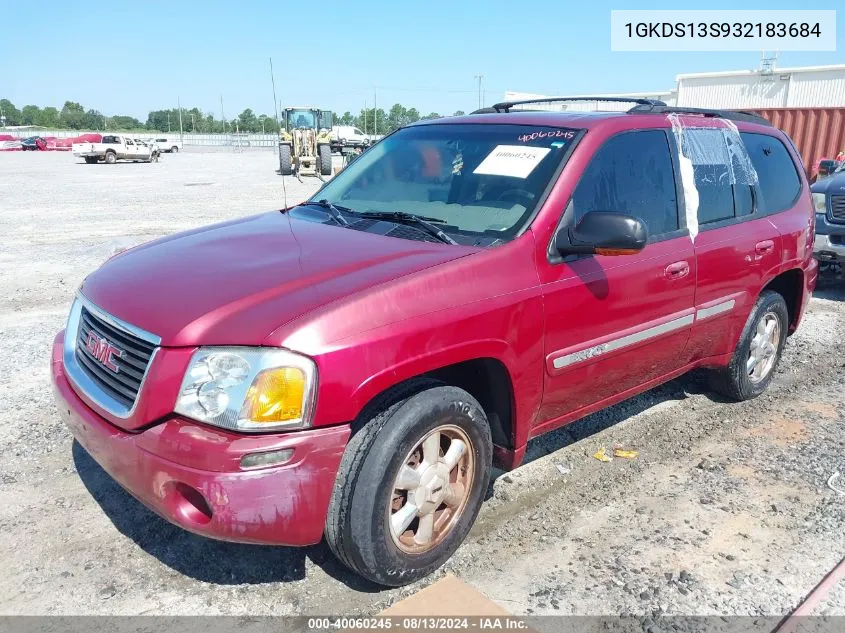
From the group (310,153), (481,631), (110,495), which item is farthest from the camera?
(310,153)

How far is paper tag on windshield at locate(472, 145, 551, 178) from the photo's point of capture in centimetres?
331

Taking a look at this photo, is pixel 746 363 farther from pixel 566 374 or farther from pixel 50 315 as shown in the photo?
pixel 50 315

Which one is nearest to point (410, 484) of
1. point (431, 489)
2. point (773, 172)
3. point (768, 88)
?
point (431, 489)

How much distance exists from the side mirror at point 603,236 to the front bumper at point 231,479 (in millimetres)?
1345

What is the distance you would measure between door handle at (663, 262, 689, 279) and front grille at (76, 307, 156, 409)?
2.51m

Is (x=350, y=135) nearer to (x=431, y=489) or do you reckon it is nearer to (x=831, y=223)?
(x=831, y=223)

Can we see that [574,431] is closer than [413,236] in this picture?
No

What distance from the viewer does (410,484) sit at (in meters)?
2.71

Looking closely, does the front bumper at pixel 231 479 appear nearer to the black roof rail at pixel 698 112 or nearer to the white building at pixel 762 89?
the black roof rail at pixel 698 112

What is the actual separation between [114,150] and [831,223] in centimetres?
3674

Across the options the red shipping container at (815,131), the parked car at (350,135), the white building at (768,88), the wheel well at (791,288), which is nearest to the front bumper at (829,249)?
the wheel well at (791,288)

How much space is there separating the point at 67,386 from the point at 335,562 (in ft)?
4.46

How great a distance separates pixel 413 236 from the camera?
3123mm

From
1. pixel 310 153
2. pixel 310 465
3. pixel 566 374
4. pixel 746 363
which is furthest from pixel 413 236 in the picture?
pixel 310 153
